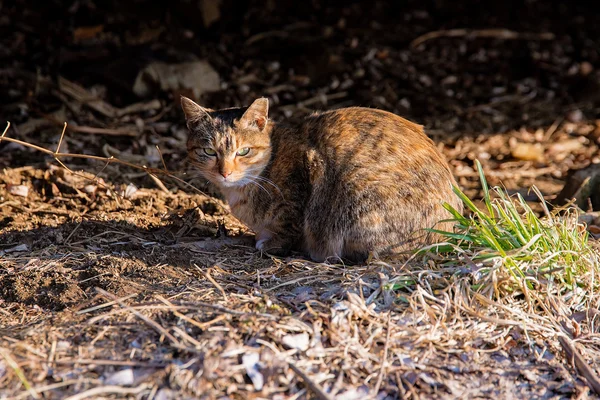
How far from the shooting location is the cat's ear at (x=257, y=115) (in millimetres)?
4426

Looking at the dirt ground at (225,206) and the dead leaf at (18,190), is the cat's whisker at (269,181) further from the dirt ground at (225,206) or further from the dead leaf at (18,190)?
the dead leaf at (18,190)

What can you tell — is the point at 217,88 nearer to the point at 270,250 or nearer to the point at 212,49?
the point at 212,49

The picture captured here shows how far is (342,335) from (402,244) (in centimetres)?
102

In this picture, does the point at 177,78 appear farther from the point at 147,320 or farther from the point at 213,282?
the point at 147,320

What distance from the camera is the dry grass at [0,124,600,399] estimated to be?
298 centimetres

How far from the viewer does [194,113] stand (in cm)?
459

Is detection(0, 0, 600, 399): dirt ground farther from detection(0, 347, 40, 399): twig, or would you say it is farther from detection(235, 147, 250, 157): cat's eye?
detection(235, 147, 250, 157): cat's eye

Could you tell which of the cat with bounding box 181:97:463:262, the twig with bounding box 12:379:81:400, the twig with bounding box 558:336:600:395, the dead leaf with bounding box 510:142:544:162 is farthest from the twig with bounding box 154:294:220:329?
the dead leaf with bounding box 510:142:544:162

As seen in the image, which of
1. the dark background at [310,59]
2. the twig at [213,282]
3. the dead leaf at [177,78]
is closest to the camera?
the twig at [213,282]

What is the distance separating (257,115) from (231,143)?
0.26m

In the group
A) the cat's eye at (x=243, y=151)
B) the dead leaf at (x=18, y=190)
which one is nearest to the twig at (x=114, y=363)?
the cat's eye at (x=243, y=151)

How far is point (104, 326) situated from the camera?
3.26 m

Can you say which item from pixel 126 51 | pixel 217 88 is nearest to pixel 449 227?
pixel 217 88

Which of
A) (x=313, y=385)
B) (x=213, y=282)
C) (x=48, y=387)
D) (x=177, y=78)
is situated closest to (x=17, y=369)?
(x=48, y=387)
